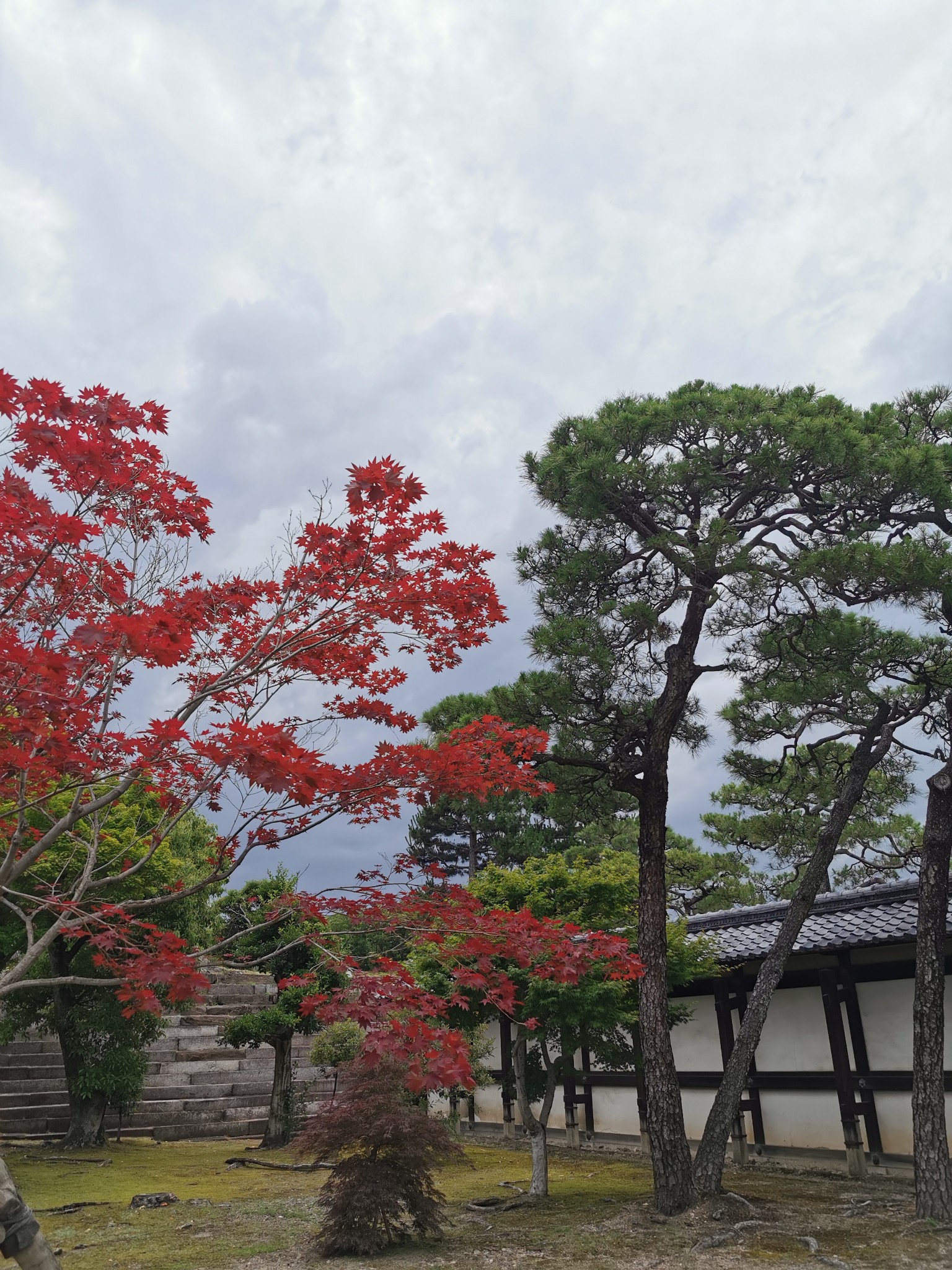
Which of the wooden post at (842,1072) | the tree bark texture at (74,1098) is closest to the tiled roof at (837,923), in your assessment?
the wooden post at (842,1072)

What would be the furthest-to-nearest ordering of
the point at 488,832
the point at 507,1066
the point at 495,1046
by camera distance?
the point at 488,832 → the point at 495,1046 → the point at 507,1066

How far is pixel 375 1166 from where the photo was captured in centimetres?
798

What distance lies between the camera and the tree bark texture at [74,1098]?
15.8m

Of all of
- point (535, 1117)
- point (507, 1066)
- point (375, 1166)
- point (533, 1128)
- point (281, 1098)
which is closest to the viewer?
point (375, 1166)

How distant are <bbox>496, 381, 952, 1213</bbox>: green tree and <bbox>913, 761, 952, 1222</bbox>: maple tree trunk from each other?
2442 millimetres

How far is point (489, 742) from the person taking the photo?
6105 millimetres

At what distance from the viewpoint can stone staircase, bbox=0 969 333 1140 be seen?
60.3ft

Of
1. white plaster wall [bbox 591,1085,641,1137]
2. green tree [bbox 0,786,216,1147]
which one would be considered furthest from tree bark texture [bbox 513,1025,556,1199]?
green tree [bbox 0,786,216,1147]

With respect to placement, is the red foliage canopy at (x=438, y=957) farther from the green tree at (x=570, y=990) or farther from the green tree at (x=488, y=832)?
the green tree at (x=488, y=832)

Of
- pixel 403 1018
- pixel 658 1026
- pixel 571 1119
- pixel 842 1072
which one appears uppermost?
pixel 403 1018

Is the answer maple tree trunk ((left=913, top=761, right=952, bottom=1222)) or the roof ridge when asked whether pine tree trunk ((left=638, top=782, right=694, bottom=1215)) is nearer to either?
maple tree trunk ((left=913, top=761, right=952, bottom=1222))

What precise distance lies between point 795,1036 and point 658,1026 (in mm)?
4851

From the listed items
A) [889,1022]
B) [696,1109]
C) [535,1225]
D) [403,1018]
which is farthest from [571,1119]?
[403,1018]

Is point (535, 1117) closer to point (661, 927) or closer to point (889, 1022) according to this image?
point (661, 927)
